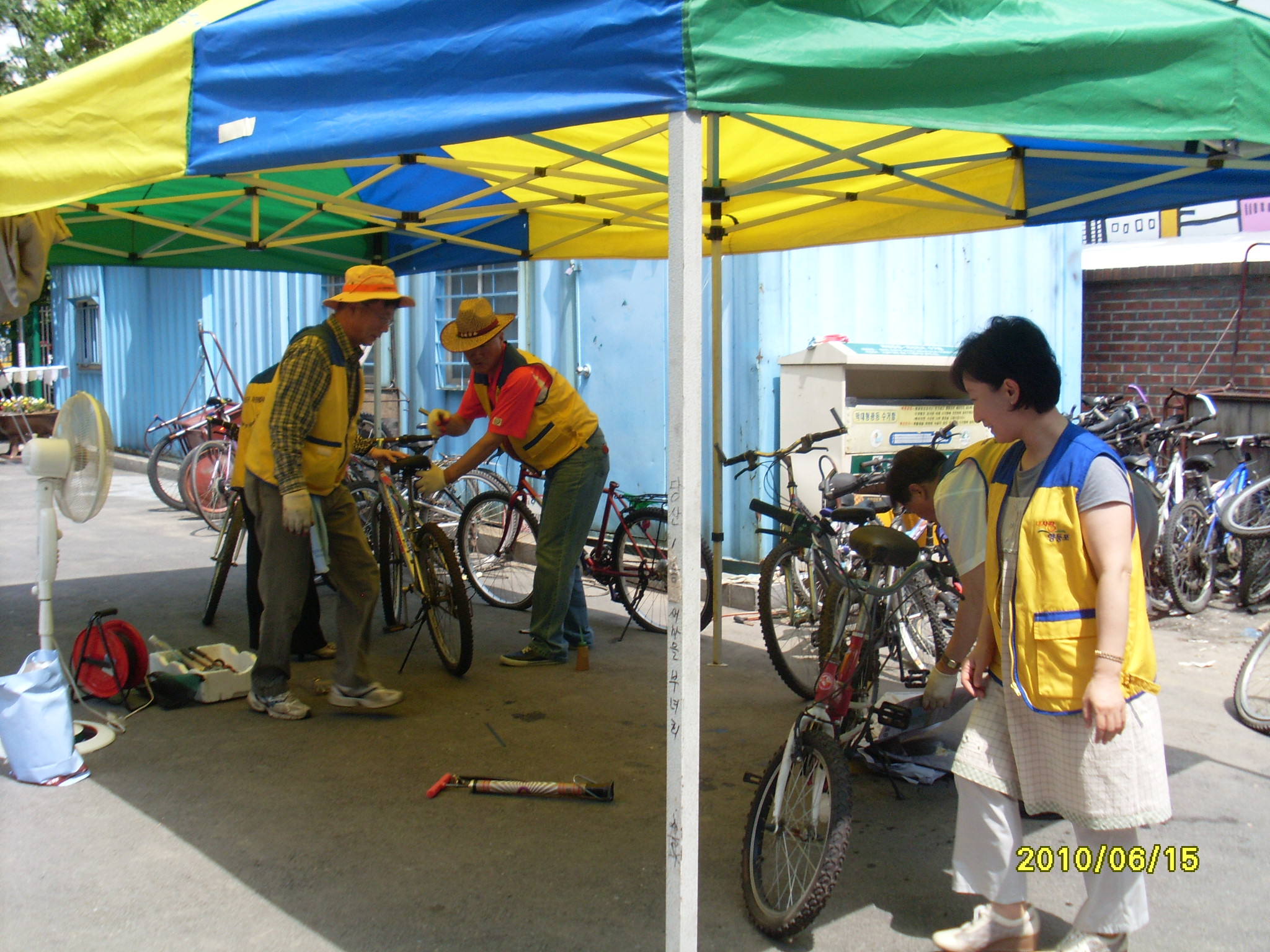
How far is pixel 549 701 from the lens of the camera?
506 cm

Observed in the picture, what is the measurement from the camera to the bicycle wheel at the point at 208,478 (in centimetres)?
951

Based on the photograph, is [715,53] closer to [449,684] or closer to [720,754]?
[720,754]

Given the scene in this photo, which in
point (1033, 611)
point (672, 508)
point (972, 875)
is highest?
point (672, 508)

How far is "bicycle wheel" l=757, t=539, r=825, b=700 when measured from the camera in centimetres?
516

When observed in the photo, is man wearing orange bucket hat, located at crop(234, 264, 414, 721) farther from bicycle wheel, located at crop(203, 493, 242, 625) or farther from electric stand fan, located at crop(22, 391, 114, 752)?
bicycle wheel, located at crop(203, 493, 242, 625)

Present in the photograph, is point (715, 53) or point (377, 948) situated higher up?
point (715, 53)

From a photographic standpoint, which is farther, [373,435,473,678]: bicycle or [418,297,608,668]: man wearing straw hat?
[373,435,473,678]: bicycle

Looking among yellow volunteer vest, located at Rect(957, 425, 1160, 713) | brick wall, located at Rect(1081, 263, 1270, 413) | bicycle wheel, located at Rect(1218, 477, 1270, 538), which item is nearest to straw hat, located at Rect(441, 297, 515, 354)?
yellow volunteer vest, located at Rect(957, 425, 1160, 713)

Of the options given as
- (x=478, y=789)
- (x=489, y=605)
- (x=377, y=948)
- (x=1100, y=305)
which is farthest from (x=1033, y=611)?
(x=1100, y=305)

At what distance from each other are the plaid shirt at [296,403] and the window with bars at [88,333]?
15310 mm

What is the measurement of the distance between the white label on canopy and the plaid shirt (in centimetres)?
138

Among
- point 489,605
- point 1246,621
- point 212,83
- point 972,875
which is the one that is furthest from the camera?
point 489,605

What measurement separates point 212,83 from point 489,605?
4.59 metres

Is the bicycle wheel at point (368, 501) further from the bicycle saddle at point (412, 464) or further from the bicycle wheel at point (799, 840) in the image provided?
the bicycle wheel at point (799, 840)
